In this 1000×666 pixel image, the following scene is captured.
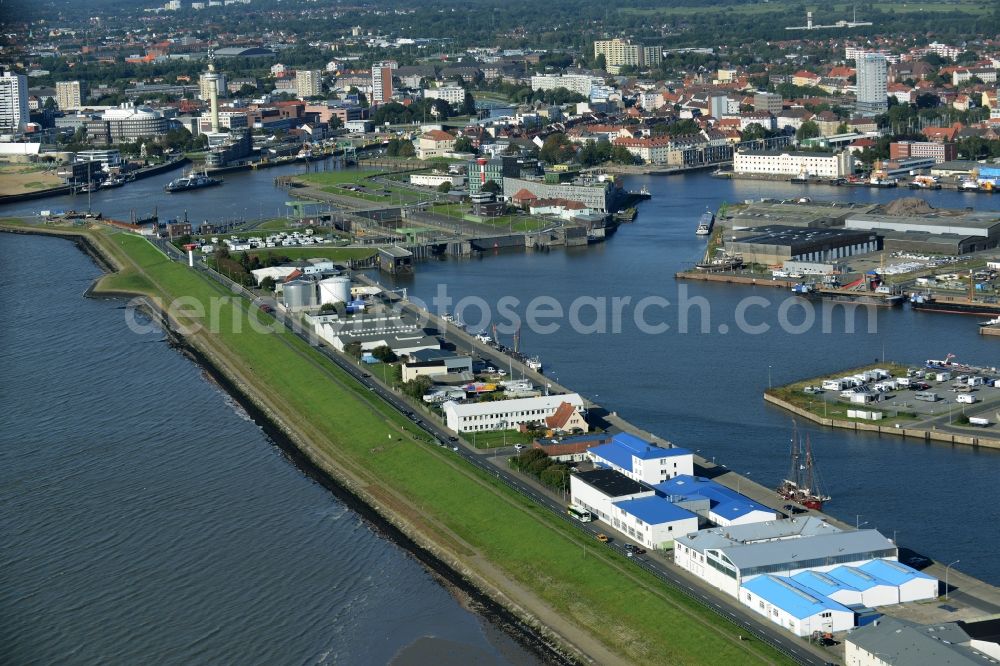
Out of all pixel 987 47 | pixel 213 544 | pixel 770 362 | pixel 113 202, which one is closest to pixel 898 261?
pixel 770 362

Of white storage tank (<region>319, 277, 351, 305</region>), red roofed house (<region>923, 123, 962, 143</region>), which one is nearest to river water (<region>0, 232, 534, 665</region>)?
white storage tank (<region>319, 277, 351, 305</region>)

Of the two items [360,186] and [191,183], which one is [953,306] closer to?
[360,186]

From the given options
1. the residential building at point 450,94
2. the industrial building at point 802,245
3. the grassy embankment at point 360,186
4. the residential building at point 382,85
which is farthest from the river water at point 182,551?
the residential building at point 382,85

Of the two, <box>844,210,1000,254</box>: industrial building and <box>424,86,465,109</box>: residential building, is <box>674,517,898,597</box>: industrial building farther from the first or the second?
<box>424,86,465,109</box>: residential building

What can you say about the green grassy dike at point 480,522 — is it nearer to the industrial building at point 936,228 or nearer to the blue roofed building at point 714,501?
the blue roofed building at point 714,501

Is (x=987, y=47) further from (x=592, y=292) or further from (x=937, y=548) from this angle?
(x=937, y=548)

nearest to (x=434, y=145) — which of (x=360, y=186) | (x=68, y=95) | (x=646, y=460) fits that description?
(x=360, y=186)
